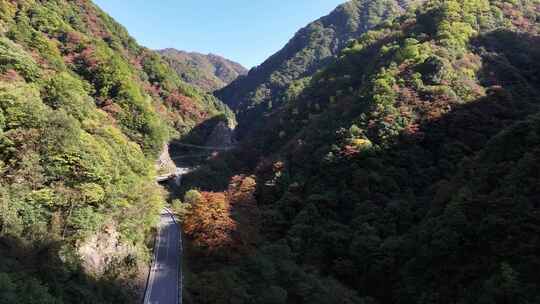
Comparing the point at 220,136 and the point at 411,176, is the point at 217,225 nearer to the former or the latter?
the point at 411,176

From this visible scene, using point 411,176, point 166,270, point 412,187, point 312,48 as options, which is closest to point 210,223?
point 166,270

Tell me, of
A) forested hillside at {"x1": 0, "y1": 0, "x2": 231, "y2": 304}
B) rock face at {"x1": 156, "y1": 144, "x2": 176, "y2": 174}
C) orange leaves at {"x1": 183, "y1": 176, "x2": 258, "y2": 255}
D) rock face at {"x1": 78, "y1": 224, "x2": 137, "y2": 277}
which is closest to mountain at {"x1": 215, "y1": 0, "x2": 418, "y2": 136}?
rock face at {"x1": 156, "y1": 144, "x2": 176, "y2": 174}

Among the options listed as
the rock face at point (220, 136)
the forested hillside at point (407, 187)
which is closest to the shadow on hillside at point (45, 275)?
the forested hillside at point (407, 187)

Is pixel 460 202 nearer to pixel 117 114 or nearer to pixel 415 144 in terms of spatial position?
pixel 415 144

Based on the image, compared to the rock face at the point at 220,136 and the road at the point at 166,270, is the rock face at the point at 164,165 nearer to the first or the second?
the road at the point at 166,270

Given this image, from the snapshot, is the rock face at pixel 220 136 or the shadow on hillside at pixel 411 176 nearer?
the shadow on hillside at pixel 411 176

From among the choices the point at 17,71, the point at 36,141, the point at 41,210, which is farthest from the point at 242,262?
the point at 17,71
